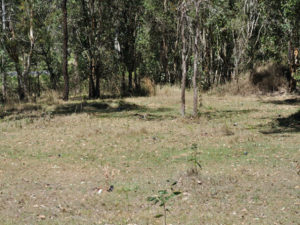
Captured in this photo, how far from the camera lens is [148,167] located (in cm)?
985

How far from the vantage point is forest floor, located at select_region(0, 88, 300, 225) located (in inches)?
265

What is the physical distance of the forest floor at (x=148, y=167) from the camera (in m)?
6.73

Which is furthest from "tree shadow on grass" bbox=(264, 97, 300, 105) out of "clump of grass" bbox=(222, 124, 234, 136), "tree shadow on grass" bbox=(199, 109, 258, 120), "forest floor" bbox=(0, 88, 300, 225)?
"clump of grass" bbox=(222, 124, 234, 136)

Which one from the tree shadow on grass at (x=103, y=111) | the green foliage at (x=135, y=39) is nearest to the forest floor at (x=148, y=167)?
the tree shadow on grass at (x=103, y=111)

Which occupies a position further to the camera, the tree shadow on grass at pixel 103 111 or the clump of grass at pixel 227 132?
the tree shadow on grass at pixel 103 111

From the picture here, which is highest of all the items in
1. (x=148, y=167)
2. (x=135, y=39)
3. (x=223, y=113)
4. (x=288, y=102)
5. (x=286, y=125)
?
(x=135, y=39)

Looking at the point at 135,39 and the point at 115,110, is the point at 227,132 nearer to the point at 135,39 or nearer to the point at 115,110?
the point at 115,110

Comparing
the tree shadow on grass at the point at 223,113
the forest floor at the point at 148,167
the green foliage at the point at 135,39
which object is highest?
the green foliage at the point at 135,39

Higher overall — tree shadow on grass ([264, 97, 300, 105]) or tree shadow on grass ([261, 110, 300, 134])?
tree shadow on grass ([264, 97, 300, 105])

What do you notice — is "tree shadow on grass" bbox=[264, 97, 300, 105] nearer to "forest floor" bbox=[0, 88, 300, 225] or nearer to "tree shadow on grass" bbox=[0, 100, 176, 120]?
"forest floor" bbox=[0, 88, 300, 225]

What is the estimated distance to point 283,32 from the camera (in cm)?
2223

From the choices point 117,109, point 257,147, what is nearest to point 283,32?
point 117,109

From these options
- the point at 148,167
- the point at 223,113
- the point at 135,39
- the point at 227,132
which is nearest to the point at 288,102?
the point at 223,113

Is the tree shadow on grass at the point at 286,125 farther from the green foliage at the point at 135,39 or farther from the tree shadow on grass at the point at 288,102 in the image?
the green foliage at the point at 135,39
